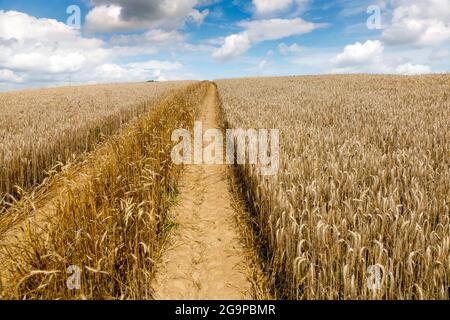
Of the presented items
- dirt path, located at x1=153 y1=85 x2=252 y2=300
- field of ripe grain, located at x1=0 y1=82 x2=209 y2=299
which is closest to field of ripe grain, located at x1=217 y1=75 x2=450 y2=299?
dirt path, located at x1=153 y1=85 x2=252 y2=300

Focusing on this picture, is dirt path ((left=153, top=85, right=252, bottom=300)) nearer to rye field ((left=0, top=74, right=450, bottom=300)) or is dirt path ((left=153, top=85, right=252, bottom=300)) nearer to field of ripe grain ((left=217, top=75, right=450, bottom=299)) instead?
rye field ((left=0, top=74, right=450, bottom=300))

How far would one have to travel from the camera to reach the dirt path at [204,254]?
3193 millimetres

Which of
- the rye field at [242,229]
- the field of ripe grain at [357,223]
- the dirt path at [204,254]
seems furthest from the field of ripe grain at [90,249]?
the field of ripe grain at [357,223]

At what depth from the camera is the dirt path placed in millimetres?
3193

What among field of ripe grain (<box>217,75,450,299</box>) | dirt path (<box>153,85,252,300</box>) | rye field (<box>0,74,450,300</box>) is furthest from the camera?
dirt path (<box>153,85,252,300</box>)

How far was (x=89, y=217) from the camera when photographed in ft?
12.2

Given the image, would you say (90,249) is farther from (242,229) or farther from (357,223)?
(357,223)

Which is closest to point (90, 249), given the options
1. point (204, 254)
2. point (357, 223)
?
point (204, 254)

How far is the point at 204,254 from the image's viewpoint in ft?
12.8

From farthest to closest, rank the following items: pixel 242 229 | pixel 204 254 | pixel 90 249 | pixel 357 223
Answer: pixel 242 229, pixel 204 254, pixel 357 223, pixel 90 249

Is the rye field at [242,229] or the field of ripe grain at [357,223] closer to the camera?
the field of ripe grain at [357,223]

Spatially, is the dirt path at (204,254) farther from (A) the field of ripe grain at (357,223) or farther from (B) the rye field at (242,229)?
(A) the field of ripe grain at (357,223)

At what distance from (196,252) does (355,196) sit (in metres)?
2.06
